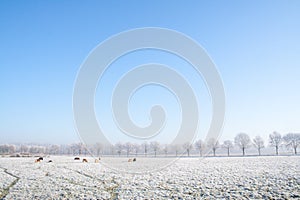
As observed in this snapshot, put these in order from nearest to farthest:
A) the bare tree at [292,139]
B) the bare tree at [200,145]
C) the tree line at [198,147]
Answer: the bare tree at [292,139] < the tree line at [198,147] < the bare tree at [200,145]

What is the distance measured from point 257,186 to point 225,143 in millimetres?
111931

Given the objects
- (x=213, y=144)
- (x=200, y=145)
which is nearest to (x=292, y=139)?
(x=213, y=144)

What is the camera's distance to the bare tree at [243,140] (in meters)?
103

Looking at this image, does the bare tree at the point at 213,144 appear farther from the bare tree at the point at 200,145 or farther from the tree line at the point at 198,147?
the bare tree at the point at 200,145

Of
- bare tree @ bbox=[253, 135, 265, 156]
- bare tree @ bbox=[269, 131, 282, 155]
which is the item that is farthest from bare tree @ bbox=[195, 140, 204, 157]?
bare tree @ bbox=[269, 131, 282, 155]

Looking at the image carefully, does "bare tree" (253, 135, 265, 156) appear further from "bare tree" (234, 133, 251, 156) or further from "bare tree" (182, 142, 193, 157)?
"bare tree" (182, 142, 193, 157)

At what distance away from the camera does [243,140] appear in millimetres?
103688

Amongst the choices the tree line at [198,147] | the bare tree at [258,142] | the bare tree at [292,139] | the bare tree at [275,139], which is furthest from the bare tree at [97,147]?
the bare tree at [292,139]

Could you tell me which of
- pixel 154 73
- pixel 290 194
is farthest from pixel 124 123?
pixel 290 194

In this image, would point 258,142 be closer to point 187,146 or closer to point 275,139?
point 275,139

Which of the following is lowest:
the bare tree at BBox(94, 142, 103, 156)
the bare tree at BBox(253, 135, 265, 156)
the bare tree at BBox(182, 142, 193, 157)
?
the bare tree at BBox(94, 142, 103, 156)

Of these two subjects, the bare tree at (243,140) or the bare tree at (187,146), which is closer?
the bare tree at (243,140)

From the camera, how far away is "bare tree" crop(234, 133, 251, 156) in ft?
337

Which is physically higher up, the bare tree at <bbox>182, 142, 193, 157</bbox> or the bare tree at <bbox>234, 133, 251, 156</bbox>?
the bare tree at <bbox>234, 133, 251, 156</bbox>
